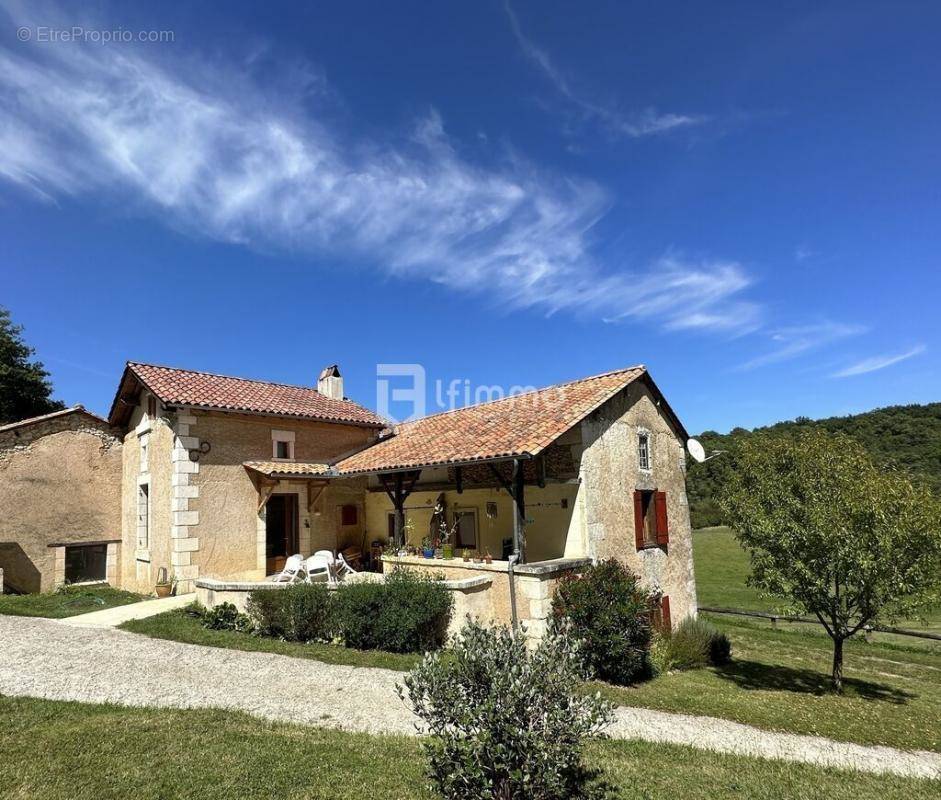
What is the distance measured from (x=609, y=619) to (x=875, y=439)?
4602cm

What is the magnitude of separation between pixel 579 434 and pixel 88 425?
14.1 meters

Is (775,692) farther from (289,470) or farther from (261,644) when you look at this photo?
(289,470)

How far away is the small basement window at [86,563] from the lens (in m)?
15.0

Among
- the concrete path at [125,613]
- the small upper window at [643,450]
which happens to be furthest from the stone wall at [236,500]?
the small upper window at [643,450]

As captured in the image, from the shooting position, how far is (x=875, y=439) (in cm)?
4456

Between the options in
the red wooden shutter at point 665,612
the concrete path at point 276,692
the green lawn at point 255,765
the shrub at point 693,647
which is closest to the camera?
the green lawn at point 255,765

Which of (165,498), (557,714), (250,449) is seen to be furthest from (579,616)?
(165,498)

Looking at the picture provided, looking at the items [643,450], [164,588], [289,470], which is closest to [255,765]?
[164,588]

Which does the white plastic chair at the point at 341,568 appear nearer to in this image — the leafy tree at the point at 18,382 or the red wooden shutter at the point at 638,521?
the red wooden shutter at the point at 638,521

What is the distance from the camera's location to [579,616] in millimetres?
10148

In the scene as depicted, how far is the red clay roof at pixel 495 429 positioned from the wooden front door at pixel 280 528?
1807 mm

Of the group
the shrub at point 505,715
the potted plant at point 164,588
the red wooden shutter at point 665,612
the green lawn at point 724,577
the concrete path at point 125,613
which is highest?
the shrub at point 505,715

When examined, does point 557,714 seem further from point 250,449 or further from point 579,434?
point 250,449

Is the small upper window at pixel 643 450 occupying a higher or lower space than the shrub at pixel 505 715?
higher
